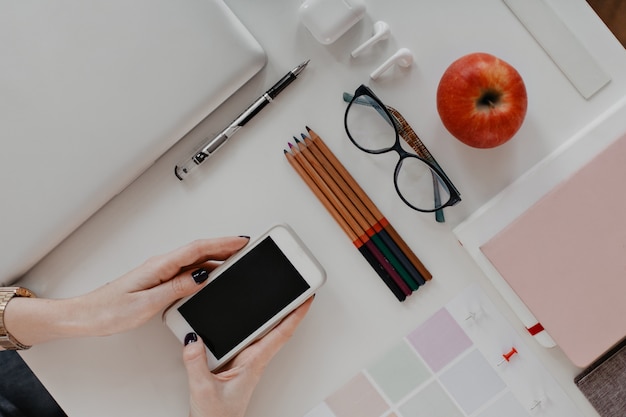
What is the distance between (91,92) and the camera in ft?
2.24

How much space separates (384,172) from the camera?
0.78 meters

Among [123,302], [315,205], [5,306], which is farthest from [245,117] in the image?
[5,306]

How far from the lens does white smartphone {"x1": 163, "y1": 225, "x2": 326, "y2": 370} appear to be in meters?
0.73

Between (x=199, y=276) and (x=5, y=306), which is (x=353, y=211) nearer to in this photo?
(x=199, y=276)

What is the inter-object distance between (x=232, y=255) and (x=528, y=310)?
391 millimetres

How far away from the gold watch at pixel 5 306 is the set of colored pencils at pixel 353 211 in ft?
1.27

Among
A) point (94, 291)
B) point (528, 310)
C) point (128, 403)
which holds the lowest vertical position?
point (528, 310)

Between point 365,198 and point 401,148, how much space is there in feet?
0.27

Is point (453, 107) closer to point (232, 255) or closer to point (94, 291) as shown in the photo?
point (232, 255)

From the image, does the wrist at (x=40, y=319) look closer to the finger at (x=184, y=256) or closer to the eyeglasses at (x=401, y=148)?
the finger at (x=184, y=256)

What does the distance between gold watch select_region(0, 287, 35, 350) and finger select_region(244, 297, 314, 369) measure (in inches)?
12.0

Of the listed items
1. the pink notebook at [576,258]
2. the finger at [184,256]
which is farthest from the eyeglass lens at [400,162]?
the finger at [184,256]

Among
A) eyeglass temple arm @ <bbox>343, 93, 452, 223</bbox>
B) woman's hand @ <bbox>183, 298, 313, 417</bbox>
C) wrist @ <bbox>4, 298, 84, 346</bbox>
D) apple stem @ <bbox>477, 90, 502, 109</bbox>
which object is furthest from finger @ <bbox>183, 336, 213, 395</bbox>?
apple stem @ <bbox>477, 90, 502, 109</bbox>

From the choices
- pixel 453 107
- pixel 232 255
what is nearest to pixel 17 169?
pixel 232 255
